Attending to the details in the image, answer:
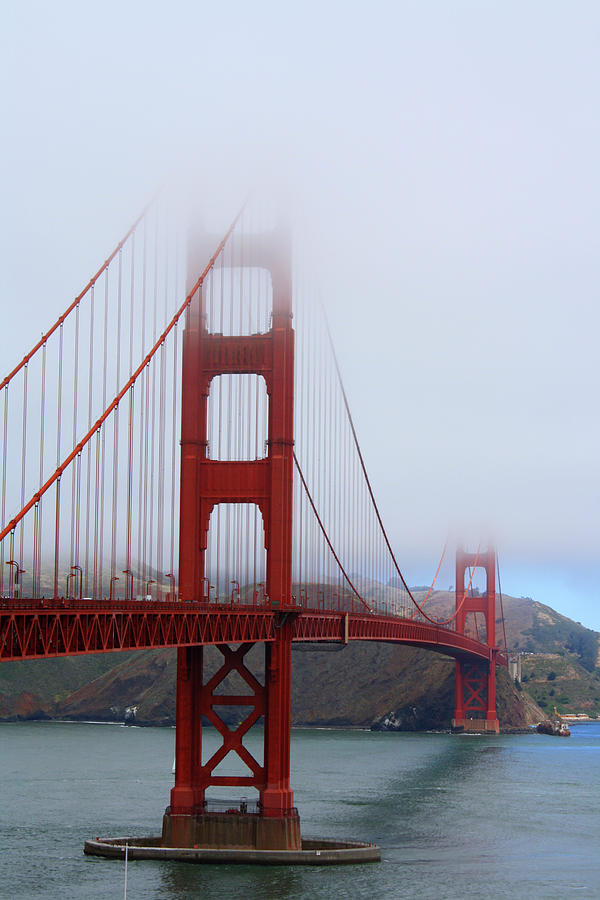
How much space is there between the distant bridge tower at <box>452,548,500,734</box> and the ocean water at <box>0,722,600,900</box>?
18.8 m

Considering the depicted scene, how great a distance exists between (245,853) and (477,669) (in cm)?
8002

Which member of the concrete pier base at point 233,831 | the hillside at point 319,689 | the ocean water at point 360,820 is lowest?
the ocean water at point 360,820

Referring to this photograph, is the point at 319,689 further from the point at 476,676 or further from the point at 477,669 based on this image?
the point at 477,669

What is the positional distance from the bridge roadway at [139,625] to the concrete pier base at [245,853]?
5892 mm

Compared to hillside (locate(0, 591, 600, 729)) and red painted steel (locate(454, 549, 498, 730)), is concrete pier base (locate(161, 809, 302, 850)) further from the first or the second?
hillside (locate(0, 591, 600, 729))

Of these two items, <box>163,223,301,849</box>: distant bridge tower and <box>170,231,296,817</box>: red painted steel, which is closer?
<box>163,223,301,849</box>: distant bridge tower

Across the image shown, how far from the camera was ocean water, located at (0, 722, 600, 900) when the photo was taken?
3550 centimetres

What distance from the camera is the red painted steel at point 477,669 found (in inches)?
4414

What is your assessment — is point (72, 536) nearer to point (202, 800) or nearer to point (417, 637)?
point (202, 800)

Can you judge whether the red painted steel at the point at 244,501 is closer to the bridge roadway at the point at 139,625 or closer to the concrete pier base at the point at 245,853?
the concrete pier base at the point at 245,853

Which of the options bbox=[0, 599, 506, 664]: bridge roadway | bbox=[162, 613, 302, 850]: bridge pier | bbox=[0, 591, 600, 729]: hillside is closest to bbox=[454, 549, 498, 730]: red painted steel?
bbox=[0, 591, 600, 729]: hillside

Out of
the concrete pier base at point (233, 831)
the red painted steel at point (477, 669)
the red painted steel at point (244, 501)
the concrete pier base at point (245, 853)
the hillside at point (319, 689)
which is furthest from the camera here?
the hillside at point (319, 689)

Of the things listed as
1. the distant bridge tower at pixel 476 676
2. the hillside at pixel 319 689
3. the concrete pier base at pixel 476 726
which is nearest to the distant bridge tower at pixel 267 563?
the distant bridge tower at pixel 476 676

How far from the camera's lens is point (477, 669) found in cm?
11544
